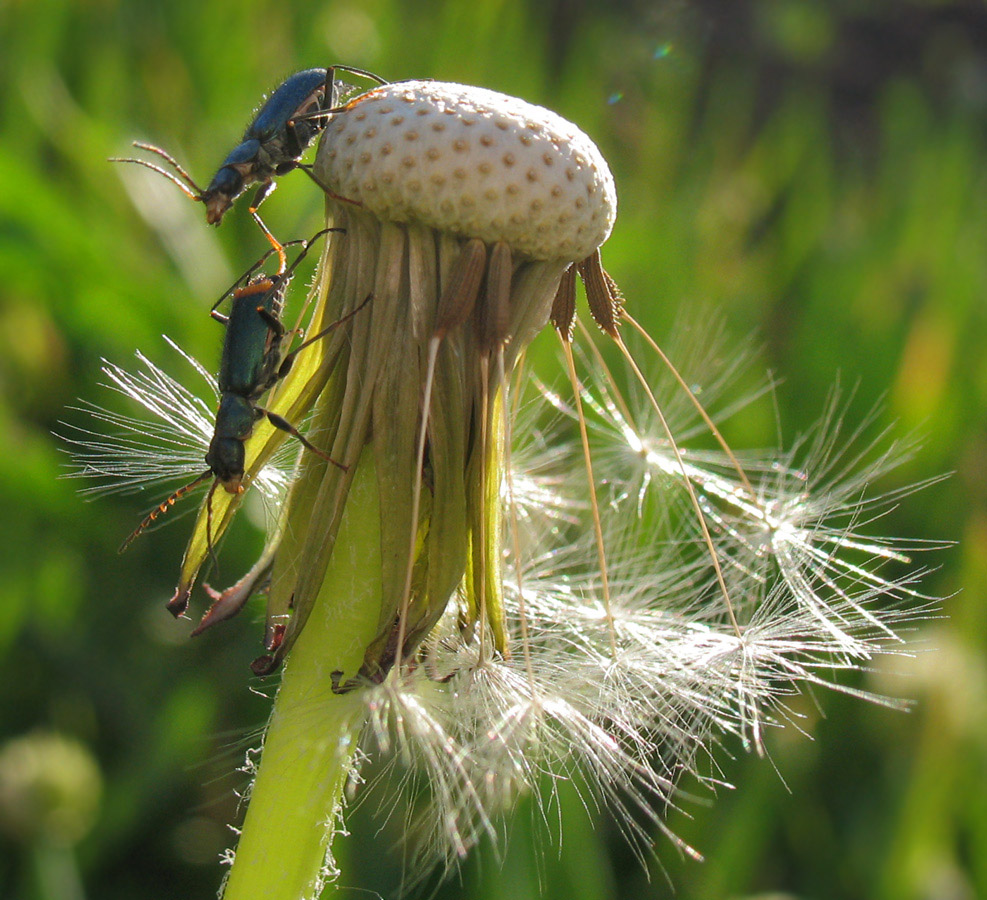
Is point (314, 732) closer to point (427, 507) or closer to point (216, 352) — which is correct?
point (427, 507)

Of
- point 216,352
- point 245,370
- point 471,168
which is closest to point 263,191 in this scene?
point 245,370

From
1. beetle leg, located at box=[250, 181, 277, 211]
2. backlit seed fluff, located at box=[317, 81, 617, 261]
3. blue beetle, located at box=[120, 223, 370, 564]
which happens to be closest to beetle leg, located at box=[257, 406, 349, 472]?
blue beetle, located at box=[120, 223, 370, 564]

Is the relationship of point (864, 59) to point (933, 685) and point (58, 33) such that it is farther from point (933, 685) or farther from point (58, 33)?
point (933, 685)

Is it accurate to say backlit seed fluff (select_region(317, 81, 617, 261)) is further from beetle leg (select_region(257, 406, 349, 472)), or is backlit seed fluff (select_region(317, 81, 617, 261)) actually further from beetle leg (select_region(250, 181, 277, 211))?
beetle leg (select_region(250, 181, 277, 211))

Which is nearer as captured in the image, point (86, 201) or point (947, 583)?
point (947, 583)

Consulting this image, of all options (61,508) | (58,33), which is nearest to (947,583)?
(61,508)

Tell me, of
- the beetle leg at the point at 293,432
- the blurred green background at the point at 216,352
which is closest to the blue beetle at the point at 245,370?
the beetle leg at the point at 293,432

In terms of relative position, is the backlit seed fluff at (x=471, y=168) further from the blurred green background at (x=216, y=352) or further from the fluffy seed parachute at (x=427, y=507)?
the blurred green background at (x=216, y=352)

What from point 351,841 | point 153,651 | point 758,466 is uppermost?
point 758,466
